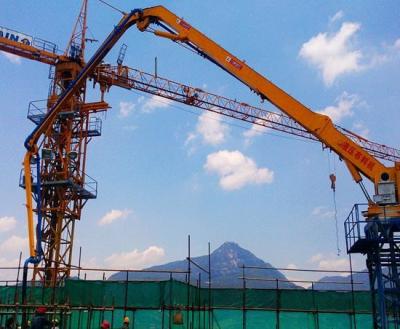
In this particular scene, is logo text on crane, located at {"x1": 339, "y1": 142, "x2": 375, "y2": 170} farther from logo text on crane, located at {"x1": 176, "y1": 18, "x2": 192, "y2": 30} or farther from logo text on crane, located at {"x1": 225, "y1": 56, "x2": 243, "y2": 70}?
logo text on crane, located at {"x1": 176, "y1": 18, "x2": 192, "y2": 30}

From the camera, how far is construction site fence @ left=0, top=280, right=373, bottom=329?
2702cm

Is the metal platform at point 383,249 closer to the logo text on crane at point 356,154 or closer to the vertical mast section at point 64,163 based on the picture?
the logo text on crane at point 356,154

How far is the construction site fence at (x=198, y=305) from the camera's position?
27.0 m

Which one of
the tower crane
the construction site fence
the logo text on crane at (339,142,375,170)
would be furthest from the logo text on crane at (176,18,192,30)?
the construction site fence

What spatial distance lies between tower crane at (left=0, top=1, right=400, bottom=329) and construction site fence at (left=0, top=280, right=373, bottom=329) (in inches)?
82.0

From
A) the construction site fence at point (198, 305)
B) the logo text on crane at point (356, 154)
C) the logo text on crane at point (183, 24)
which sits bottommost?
the construction site fence at point (198, 305)

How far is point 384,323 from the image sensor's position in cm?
2000

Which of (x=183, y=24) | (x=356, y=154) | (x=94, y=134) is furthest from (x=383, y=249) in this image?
→ (x=94, y=134)

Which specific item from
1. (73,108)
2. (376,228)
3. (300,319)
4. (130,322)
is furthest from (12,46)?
(376,228)

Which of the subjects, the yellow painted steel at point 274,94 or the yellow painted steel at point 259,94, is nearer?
the yellow painted steel at point 259,94

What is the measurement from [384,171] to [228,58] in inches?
385

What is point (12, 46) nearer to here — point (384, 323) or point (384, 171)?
point (384, 171)

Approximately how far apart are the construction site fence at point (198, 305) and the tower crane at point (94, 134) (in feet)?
6.83

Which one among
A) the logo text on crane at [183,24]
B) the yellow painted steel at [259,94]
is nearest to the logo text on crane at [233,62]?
the yellow painted steel at [259,94]
